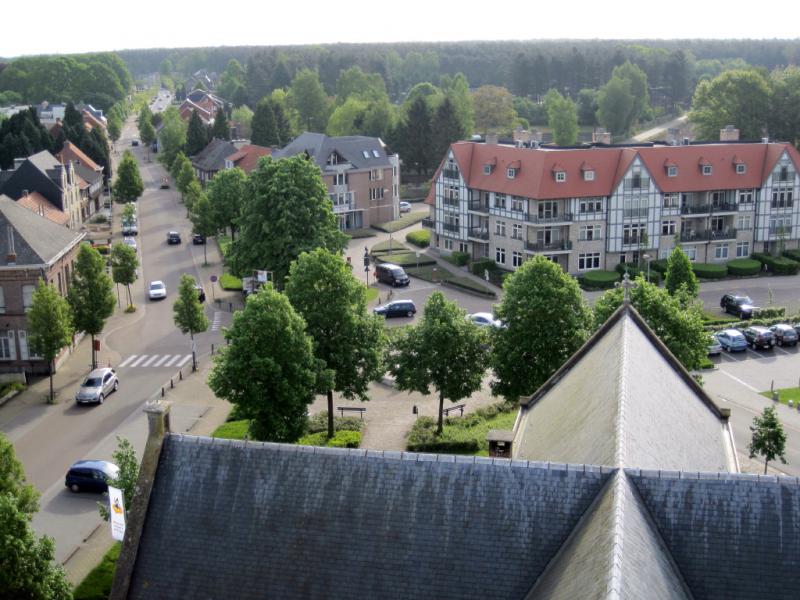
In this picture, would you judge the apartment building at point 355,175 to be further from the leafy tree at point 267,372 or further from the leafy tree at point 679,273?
the leafy tree at point 267,372

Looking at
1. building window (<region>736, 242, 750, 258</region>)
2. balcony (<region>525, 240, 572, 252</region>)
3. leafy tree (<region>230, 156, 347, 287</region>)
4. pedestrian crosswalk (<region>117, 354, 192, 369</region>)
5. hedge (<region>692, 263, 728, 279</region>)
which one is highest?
leafy tree (<region>230, 156, 347, 287</region>)

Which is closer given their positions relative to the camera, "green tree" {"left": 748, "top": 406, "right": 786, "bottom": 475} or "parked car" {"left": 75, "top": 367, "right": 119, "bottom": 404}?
"green tree" {"left": 748, "top": 406, "right": 786, "bottom": 475}

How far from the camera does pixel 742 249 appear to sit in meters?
87.6

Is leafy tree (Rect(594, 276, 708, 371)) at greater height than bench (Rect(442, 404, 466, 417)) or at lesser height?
greater

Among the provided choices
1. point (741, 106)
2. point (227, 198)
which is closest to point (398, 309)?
point (227, 198)

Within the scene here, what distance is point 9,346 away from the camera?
198 ft

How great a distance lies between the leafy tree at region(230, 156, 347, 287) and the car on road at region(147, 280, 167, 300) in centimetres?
818

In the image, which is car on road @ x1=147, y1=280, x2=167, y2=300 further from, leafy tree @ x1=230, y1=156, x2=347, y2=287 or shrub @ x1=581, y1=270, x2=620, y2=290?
shrub @ x1=581, y1=270, x2=620, y2=290

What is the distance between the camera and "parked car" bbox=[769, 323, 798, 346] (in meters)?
65.6

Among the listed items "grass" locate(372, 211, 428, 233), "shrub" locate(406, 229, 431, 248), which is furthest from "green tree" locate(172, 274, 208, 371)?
"grass" locate(372, 211, 428, 233)

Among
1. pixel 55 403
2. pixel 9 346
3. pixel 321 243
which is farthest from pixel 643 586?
pixel 321 243

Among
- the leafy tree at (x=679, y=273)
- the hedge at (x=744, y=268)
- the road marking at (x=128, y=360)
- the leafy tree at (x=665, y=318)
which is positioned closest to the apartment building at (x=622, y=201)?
the hedge at (x=744, y=268)

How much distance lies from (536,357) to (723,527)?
28.1 metres

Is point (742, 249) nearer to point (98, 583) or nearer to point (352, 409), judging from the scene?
point (352, 409)
